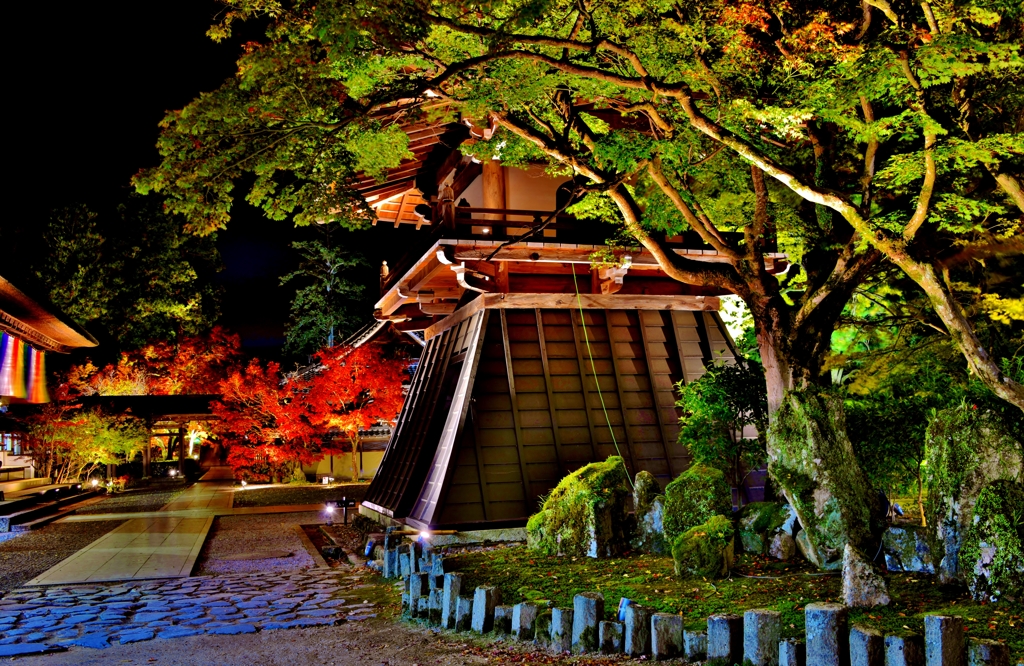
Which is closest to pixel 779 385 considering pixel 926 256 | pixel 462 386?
pixel 926 256

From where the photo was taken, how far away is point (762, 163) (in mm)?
8234

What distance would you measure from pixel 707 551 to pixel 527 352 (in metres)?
8.31

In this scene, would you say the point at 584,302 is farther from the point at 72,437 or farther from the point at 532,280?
the point at 72,437

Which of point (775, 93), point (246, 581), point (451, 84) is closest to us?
point (775, 93)

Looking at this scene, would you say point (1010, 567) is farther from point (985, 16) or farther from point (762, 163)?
point (985, 16)

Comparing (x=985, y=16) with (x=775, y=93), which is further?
(x=775, y=93)

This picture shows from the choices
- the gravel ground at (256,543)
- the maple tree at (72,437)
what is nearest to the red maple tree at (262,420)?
the maple tree at (72,437)

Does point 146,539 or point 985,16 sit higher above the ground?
point 985,16

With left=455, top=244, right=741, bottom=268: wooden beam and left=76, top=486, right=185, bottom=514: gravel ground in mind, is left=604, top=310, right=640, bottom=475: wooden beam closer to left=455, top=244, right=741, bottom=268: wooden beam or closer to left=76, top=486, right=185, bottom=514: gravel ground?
left=455, top=244, right=741, bottom=268: wooden beam

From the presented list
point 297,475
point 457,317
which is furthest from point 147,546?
point 297,475

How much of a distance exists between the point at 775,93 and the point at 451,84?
4.09 metres

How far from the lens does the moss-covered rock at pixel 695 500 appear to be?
9094 mm

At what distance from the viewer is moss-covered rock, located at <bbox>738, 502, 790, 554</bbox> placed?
348 inches

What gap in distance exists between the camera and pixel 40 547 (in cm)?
1505
